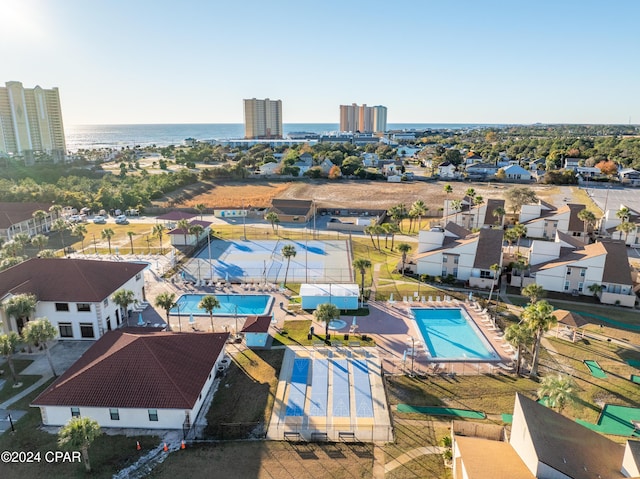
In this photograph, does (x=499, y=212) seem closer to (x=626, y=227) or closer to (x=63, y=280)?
(x=626, y=227)

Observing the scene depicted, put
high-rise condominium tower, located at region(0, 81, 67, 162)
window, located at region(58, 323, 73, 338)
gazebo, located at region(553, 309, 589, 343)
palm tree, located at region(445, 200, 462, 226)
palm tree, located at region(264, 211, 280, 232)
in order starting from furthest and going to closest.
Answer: high-rise condominium tower, located at region(0, 81, 67, 162) → palm tree, located at region(445, 200, 462, 226) → palm tree, located at region(264, 211, 280, 232) → window, located at region(58, 323, 73, 338) → gazebo, located at region(553, 309, 589, 343)

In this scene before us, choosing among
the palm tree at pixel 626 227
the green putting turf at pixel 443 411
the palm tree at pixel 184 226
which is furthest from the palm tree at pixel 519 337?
the palm tree at pixel 184 226

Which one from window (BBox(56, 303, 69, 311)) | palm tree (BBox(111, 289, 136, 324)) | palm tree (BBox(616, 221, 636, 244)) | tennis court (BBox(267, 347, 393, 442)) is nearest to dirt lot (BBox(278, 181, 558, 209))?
palm tree (BBox(616, 221, 636, 244))

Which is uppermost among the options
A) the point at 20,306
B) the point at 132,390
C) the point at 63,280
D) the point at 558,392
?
the point at 63,280

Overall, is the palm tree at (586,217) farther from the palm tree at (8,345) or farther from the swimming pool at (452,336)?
the palm tree at (8,345)

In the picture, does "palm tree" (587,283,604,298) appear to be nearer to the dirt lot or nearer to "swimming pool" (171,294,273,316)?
"swimming pool" (171,294,273,316)

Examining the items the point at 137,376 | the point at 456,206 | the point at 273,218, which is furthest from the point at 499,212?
the point at 137,376

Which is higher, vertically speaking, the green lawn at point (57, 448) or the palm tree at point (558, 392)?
the palm tree at point (558, 392)
